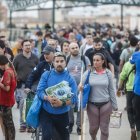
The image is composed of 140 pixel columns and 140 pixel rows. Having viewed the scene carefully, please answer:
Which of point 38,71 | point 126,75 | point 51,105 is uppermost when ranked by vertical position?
point 38,71

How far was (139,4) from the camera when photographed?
91.1 ft

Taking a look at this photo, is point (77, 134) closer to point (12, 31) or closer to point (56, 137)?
point (56, 137)

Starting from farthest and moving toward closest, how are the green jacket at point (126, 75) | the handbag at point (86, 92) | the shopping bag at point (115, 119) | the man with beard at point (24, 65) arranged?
1. the man with beard at point (24, 65)
2. the green jacket at point (126, 75)
3. the shopping bag at point (115, 119)
4. the handbag at point (86, 92)

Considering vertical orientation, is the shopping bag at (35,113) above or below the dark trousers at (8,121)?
above

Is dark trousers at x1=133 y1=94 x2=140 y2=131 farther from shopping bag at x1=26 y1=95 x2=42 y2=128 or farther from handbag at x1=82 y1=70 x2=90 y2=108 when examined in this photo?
shopping bag at x1=26 y1=95 x2=42 y2=128

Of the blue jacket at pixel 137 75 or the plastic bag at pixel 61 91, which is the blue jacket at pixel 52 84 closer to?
the plastic bag at pixel 61 91

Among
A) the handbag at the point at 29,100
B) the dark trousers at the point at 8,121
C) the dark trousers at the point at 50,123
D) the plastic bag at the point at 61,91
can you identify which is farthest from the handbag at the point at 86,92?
the dark trousers at the point at 8,121

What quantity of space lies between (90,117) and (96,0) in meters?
22.3

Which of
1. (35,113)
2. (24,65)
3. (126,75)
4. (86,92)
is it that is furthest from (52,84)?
(24,65)

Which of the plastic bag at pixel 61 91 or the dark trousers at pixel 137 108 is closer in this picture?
the plastic bag at pixel 61 91

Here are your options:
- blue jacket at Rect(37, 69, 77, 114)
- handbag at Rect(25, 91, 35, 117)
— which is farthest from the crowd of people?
handbag at Rect(25, 91, 35, 117)

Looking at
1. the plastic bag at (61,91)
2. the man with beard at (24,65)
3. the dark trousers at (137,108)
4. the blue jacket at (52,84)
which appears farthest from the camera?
the man with beard at (24,65)

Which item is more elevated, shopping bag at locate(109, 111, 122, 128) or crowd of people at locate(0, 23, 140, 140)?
crowd of people at locate(0, 23, 140, 140)

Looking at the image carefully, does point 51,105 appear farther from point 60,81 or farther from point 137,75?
point 137,75
